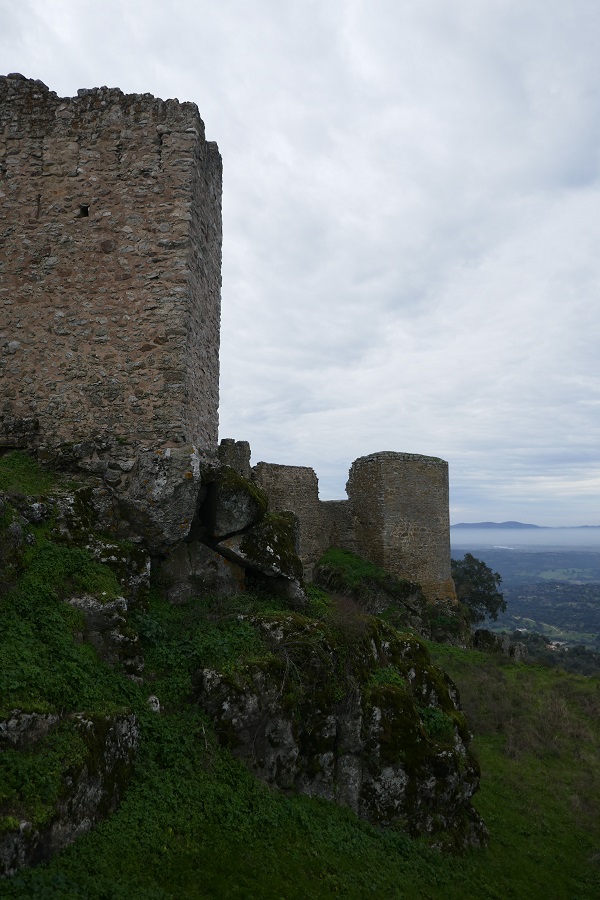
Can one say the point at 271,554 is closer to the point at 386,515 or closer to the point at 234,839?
the point at 234,839

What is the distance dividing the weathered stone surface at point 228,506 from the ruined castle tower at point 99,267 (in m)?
0.92

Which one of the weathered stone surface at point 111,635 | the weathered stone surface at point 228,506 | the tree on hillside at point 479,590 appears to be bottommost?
the tree on hillside at point 479,590

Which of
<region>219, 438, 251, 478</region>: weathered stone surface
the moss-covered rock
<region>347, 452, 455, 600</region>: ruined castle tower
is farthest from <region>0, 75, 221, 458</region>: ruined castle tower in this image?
<region>347, 452, 455, 600</region>: ruined castle tower

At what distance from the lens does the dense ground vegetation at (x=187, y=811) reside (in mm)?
4559

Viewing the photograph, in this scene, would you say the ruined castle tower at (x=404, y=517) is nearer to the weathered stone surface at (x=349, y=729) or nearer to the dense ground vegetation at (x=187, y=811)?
the dense ground vegetation at (x=187, y=811)

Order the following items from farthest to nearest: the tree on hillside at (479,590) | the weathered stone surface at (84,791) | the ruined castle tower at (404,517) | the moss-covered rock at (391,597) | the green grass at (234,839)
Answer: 1. the tree on hillside at (479,590)
2. the ruined castle tower at (404,517)
3. the moss-covered rock at (391,597)
4. the green grass at (234,839)
5. the weathered stone surface at (84,791)

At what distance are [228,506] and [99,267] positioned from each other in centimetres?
434

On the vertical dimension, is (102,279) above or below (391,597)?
above

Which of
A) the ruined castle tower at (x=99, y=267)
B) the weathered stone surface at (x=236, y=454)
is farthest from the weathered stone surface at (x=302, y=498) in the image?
the ruined castle tower at (x=99, y=267)

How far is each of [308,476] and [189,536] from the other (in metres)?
13.0

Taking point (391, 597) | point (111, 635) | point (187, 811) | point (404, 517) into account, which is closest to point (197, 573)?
point (111, 635)

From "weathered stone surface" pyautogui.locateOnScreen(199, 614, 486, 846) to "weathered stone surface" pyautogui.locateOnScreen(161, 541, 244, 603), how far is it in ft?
3.83

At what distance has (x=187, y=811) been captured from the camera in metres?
5.36

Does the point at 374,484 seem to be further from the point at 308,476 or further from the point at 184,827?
the point at 184,827
